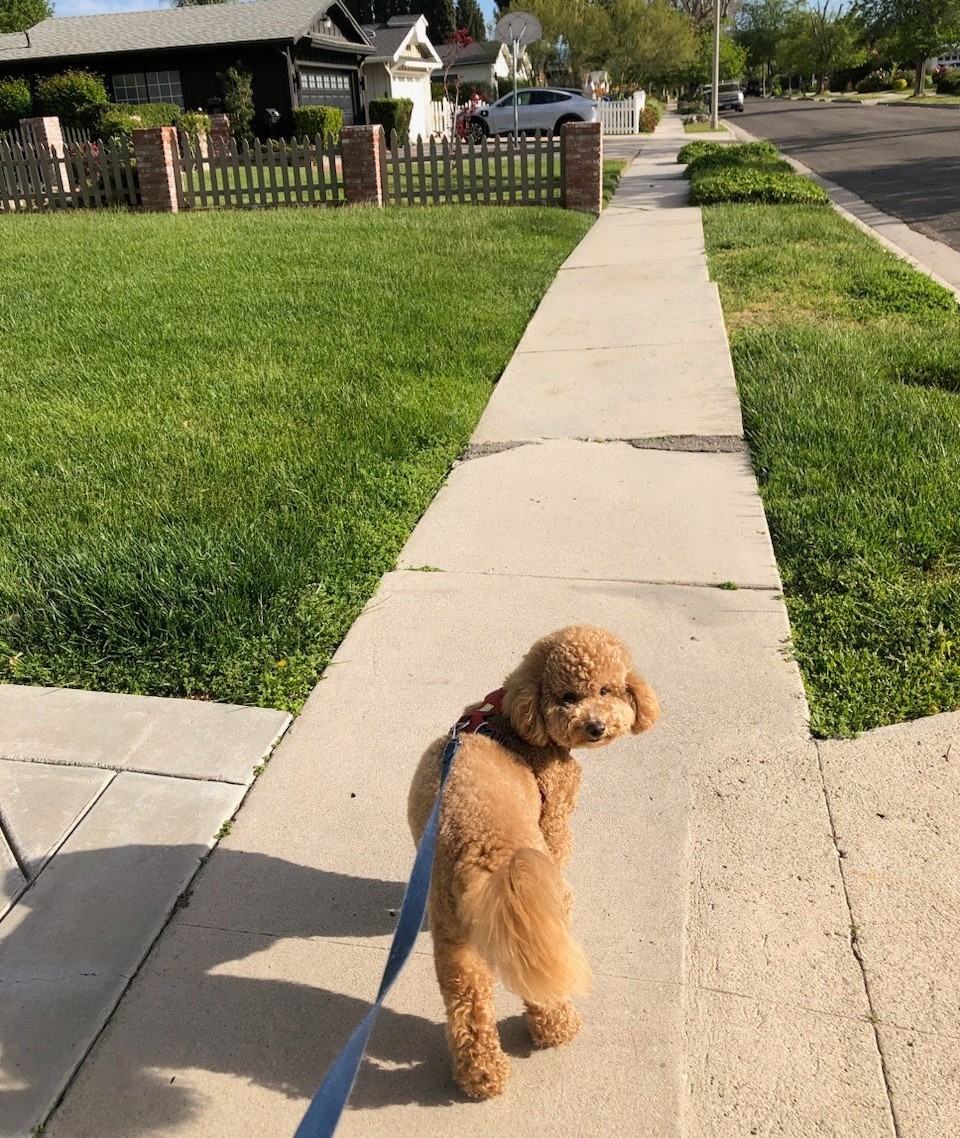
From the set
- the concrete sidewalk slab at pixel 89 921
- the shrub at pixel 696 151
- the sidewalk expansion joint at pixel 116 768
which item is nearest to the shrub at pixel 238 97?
the shrub at pixel 696 151

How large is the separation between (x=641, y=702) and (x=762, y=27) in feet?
381

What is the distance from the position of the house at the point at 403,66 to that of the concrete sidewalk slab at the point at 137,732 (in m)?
38.3

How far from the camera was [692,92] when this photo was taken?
84.6 metres

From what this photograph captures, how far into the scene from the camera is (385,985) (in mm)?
1649

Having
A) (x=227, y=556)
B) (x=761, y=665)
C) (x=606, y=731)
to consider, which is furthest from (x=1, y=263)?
(x=606, y=731)

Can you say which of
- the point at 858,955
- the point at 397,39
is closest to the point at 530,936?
the point at 858,955

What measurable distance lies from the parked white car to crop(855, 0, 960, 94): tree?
1416 inches

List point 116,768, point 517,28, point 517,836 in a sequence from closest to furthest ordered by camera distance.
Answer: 1. point 517,836
2. point 116,768
3. point 517,28

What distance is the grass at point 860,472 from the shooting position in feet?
11.2

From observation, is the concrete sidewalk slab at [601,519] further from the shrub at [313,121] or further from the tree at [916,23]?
the tree at [916,23]

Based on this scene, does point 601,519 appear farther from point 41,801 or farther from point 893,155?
point 893,155

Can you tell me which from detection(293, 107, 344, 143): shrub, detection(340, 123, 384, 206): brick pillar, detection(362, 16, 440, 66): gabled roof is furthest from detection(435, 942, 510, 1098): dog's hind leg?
detection(362, 16, 440, 66): gabled roof

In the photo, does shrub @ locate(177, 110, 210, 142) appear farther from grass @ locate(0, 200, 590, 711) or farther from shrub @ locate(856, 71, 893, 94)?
shrub @ locate(856, 71, 893, 94)

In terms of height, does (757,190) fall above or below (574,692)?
above
